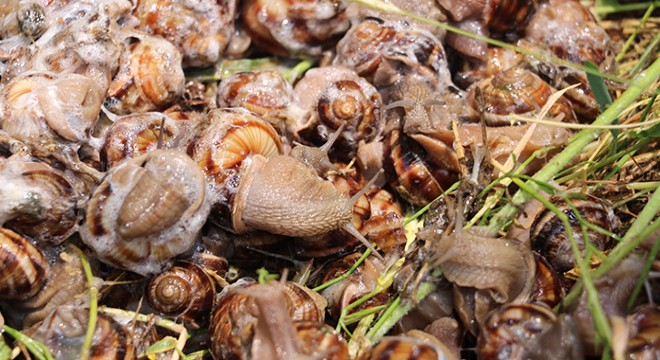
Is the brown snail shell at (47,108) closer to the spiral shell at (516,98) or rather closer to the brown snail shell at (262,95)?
the brown snail shell at (262,95)

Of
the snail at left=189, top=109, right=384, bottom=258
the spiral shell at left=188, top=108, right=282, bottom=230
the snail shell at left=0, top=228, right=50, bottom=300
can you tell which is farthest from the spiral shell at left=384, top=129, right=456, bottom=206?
the snail shell at left=0, top=228, right=50, bottom=300

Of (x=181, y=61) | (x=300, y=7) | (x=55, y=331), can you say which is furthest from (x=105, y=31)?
(x=55, y=331)

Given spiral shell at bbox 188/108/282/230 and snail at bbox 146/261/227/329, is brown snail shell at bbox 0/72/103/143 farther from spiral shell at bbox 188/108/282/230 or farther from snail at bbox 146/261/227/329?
snail at bbox 146/261/227/329

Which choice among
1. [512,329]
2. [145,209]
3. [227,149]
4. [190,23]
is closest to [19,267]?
[145,209]

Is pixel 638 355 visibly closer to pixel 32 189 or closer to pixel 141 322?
pixel 141 322

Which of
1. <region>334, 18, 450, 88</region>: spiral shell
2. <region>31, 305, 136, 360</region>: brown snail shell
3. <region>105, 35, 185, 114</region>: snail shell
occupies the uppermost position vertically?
<region>334, 18, 450, 88</region>: spiral shell

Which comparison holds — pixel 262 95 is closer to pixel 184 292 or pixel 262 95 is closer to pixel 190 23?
pixel 190 23
